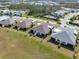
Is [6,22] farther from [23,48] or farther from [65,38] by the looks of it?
[65,38]

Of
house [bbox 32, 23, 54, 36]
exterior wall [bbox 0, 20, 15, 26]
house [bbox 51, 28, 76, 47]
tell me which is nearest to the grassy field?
house [bbox 32, 23, 54, 36]

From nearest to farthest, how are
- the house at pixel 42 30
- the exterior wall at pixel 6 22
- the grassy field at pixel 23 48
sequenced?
the grassy field at pixel 23 48, the house at pixel 42 30, the exterior wall at pixel 6 22

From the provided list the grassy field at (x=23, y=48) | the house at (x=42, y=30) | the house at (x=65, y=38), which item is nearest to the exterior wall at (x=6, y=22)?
the grassy field at (x=23, y=48)

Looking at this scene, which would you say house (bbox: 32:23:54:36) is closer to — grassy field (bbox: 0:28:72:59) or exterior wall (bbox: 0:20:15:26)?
grassy field (bbox: 0:28:72:59)

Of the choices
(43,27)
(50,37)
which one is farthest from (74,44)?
(43,27)

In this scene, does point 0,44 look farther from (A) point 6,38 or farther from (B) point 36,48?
(B) point 36,48

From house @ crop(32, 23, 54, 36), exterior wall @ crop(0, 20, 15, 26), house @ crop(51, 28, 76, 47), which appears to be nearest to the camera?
house @ crop(51, 28, 76, 47)

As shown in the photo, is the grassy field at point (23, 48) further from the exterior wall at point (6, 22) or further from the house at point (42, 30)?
the exterior wall at point (6, 22)

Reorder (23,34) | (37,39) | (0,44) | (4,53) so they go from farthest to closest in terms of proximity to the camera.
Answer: (23,34) < (37,39) < (0,44) < (4,53)
